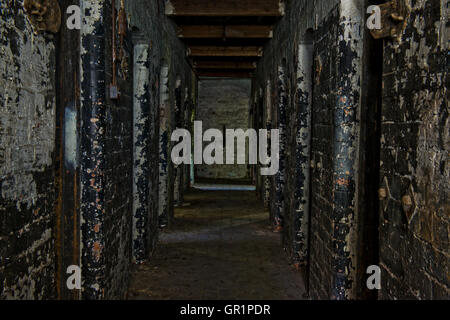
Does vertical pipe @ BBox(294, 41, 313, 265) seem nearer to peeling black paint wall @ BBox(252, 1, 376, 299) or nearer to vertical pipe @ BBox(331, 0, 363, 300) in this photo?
peeling black paint wall @ BBox(252, 1, 376, 299)

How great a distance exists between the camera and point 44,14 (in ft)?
7.70

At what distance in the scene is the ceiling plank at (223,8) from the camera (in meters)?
7.00

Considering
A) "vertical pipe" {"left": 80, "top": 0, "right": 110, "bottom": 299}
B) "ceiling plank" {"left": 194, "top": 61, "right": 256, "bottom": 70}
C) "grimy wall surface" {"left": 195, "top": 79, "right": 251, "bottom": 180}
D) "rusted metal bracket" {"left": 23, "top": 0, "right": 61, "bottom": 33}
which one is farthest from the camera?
"grimy wall surface" {"left": 195, "top": 79, "right": 251, "bottom": 180}

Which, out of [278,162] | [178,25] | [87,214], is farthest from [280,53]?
[87,214]

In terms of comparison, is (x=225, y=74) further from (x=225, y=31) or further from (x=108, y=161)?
(x=108, y=161)

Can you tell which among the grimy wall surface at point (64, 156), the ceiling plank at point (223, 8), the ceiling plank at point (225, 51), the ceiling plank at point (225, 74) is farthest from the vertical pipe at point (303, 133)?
the ceiling plank at point (225, 74)

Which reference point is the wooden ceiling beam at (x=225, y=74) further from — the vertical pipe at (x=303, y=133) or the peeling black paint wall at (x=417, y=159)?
the peeling black paint wall at (x=417, y=159)

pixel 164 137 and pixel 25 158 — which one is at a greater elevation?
pixel 164 137

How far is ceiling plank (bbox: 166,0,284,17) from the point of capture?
276 inches

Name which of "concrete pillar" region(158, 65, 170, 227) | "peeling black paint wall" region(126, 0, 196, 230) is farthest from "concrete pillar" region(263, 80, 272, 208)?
"concrete pillar" region(158, 65, 170, 227)

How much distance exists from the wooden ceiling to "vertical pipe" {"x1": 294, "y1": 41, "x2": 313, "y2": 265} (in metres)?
2.30

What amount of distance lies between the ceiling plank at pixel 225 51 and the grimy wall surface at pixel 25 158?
7975 millimetres

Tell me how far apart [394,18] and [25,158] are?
219 cm

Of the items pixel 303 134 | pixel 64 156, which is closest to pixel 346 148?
pixel 303 134
